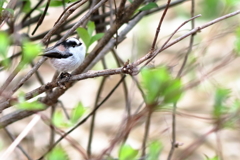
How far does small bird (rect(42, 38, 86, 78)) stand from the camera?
5.04 ft

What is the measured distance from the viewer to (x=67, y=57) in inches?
62.8

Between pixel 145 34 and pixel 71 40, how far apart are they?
98.8 inches

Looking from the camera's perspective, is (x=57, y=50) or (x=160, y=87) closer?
(x=160, y=87)

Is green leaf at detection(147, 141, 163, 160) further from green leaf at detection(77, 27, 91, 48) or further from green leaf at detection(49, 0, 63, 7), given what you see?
green leaf at detection(49, 0, 63, 7)

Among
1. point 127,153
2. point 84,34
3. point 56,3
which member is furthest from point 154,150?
point 56,3

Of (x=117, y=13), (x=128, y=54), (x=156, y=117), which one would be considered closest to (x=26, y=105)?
(x=117, y=13)

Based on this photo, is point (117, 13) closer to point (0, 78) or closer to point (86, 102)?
point (86, 102)

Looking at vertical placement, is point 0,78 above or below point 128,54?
above

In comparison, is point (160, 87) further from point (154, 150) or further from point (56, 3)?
point (56, 3)

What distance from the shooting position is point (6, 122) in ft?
4.59

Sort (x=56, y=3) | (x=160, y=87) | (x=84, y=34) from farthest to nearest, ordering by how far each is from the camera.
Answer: (x=56, y=3) < (x=84, y=34) < (x=160, y=87)

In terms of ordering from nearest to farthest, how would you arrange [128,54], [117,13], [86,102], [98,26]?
1. [117,13]
2. [98,26]
3. [86,102]
4. [128,54]

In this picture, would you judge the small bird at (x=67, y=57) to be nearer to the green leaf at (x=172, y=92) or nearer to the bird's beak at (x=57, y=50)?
the bird's beak at (x=57, y=50)

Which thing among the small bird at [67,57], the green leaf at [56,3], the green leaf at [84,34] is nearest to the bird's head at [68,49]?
the small bird at [67,57]
